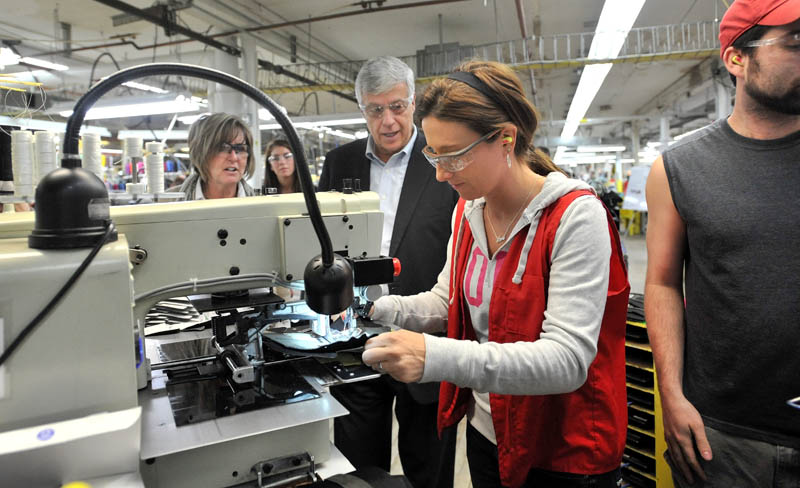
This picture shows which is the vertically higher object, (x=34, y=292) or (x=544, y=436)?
(x=34, y=292)

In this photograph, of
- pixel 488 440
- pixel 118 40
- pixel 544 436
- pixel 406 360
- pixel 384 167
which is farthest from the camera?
pixel 118 40

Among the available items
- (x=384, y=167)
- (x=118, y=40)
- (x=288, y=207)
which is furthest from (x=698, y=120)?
(x=288, y=207)

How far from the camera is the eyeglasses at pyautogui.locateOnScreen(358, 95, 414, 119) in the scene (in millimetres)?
1689

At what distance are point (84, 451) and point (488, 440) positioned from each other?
2.39 ft

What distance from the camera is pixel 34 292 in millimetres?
637

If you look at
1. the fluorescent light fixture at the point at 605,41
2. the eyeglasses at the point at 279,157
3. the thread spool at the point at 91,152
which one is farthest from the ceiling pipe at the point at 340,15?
the thread spool at the point at 91,152

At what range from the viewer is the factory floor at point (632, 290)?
2246mm

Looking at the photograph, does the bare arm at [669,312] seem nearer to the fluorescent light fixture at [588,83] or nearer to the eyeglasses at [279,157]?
the eyeglasses at [279,157]

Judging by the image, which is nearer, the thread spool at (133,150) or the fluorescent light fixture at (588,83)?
the thread spool at (133,150)

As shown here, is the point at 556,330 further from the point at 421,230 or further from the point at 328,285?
the point at 421,230

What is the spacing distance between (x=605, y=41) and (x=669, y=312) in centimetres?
417

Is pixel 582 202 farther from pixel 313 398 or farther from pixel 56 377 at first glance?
pixel 56 377

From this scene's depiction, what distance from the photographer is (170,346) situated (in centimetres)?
119

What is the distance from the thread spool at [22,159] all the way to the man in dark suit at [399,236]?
2.87 ft
